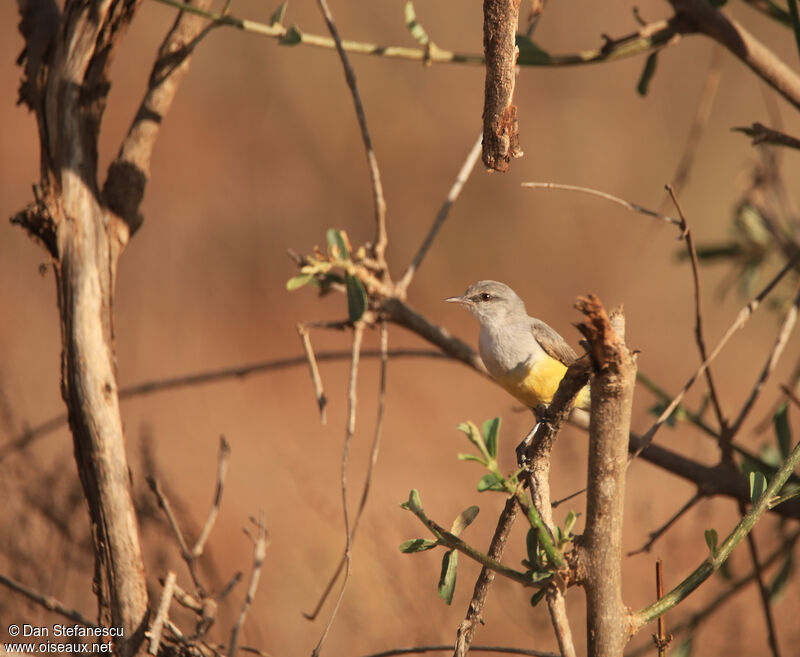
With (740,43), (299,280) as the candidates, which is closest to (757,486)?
(299,280)

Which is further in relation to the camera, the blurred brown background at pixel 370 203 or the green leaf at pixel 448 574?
the blurred brown background at pixel 370 203

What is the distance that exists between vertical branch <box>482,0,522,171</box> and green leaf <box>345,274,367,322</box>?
→ 3.16 ft

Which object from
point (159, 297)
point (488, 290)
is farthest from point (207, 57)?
point (488, 290)

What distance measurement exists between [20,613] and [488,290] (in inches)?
97.8

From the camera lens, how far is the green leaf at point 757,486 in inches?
64.0

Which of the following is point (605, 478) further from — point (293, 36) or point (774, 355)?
point (293, 36)

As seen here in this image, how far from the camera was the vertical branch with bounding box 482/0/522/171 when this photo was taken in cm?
150

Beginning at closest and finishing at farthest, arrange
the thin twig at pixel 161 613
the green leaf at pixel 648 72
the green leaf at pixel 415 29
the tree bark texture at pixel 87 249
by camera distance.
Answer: the thin twig at pixel 161 613 < the tree bark texture at pixel 87 249 < the green leaf at pixel 415 29 < the green leaf at pixel 648 72

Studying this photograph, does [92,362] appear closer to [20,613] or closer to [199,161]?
[20,613]

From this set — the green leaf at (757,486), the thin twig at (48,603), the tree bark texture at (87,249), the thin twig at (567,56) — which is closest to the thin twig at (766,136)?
the thin twig at (567,56)

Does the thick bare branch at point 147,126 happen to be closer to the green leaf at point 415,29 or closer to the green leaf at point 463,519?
the green leaf at point 415,29

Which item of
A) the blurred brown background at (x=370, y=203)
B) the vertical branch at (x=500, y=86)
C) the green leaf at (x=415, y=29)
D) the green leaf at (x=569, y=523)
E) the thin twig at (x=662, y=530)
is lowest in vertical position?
the green leaf at (x=569, y=523)

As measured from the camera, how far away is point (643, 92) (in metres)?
3.00

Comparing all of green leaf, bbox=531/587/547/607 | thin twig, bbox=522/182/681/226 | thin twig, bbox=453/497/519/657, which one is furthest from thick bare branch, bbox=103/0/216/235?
green leaf, bbox=531/587/547/607
